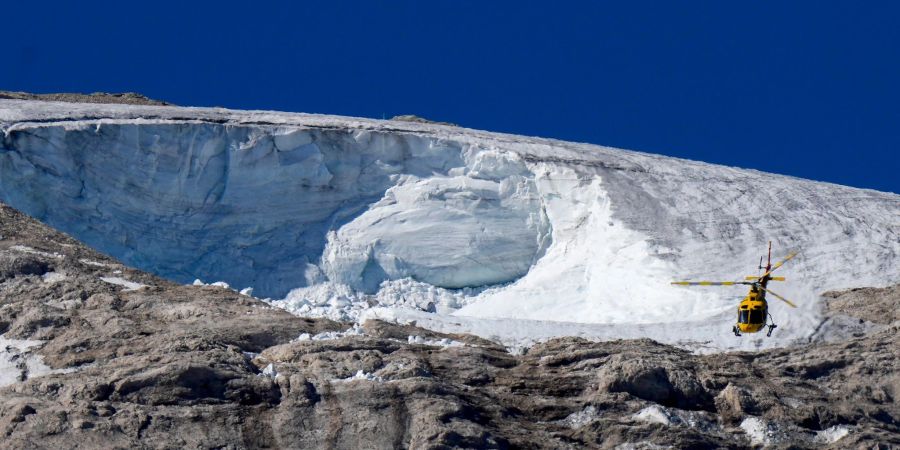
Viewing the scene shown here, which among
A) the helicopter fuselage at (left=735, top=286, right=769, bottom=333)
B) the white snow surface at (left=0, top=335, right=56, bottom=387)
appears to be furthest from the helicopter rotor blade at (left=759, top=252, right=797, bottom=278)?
the white snow surface at (left=0, top=335, right=56, bottom=387)

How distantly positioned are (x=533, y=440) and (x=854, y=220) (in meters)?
14.5

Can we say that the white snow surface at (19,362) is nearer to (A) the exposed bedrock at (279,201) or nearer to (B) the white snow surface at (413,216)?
(B) the white snow surface at (413,216)

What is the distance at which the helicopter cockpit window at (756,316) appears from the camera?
25.1 metres

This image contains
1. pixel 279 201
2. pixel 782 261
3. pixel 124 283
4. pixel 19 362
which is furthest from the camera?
pixel 279 201

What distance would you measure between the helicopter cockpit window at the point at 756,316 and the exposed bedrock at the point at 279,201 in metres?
7.05

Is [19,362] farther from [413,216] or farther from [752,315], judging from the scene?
[413,216]

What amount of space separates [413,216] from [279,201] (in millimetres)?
2612

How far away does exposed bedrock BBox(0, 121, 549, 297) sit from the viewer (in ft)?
100

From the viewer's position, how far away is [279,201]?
104ft

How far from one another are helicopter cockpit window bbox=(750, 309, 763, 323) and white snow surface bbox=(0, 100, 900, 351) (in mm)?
2397

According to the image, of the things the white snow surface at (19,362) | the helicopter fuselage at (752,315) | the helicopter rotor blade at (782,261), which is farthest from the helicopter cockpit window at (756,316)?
the white snow surface at (19,362)

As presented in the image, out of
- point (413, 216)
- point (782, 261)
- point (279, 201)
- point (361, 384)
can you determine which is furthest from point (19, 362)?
point (782, 261)

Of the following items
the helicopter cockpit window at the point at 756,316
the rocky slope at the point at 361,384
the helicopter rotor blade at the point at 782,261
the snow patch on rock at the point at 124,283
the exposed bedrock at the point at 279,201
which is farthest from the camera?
the exposed bedrock at the point at 279,201

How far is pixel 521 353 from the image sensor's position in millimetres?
23938
